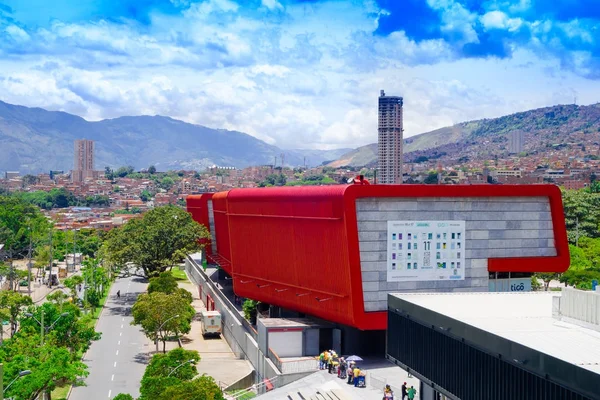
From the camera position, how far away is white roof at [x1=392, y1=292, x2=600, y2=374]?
23.2m

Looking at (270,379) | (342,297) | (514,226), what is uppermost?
(514,226)

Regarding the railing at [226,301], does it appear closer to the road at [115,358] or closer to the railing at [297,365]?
the road at [115,358]

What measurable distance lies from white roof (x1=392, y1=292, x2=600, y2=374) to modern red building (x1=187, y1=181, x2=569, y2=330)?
1108cm

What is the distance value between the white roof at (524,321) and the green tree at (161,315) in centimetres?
2994

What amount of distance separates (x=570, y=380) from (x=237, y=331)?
4227 centimetres

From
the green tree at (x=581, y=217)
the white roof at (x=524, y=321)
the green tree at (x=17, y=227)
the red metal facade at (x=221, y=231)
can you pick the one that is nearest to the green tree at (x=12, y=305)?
the red metal facade at (x=221, y=231)

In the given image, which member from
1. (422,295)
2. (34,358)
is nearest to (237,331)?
(34,358)

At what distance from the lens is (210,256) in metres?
102

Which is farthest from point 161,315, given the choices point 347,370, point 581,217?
point 581,217

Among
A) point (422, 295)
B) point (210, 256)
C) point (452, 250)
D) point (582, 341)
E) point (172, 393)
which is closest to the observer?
point (582, 341)

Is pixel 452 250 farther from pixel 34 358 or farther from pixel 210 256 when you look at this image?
pixel 210 256

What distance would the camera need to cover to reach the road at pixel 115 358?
1987 inches

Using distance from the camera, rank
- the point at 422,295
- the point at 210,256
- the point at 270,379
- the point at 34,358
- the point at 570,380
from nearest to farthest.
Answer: the point at 570,380
the point at 422,295
the point at 34,358
the point at 270,379
the point at 210,256

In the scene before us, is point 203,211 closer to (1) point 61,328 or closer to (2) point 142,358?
(2) point 142,358
